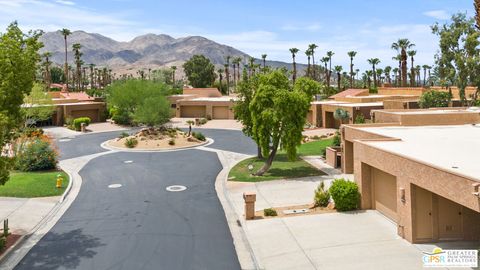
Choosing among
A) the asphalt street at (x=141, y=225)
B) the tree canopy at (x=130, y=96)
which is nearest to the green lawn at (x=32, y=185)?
the asphalt street at (x=141, y=225)

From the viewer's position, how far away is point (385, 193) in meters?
19.2

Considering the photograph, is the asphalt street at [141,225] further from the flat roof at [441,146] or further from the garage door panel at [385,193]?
the flat roof at [441,146]

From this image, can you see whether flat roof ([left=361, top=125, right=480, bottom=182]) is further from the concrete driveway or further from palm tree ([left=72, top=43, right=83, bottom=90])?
palm tree ([left=72, top=43, right=83, bottom=90])

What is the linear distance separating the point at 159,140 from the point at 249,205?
2822 centimetres

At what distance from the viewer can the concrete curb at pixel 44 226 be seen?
16450 mm

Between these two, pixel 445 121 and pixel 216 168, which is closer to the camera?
pixel 445 121

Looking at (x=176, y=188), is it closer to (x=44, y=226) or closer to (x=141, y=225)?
(x=141, y=225)

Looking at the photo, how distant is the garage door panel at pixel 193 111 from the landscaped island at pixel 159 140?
27.0 meters

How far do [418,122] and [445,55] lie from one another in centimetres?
1934

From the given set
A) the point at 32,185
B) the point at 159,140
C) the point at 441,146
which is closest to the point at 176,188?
the point at 32,185

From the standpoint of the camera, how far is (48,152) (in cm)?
3428

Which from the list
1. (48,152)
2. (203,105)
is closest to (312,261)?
(48,152)

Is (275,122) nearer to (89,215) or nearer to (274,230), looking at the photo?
(274,230)

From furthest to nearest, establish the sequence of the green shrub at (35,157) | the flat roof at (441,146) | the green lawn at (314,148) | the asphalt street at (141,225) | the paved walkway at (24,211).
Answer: the green lawn at (314,148), the green shrub at (35,157), the paved walkway at (24,211), the asphalt street at (141,225), the flat roof at (441,146)
